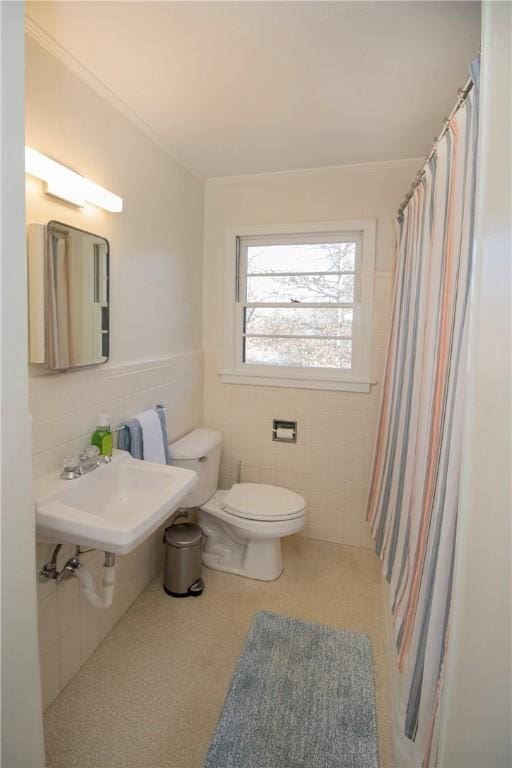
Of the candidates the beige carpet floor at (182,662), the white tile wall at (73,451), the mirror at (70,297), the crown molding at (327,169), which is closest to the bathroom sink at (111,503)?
the white tile wall at (73,451)

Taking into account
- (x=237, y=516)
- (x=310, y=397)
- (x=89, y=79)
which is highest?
(x=89, y=79)

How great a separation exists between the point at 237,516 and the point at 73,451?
3.23 feet

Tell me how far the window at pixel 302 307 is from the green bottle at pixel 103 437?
1165mm

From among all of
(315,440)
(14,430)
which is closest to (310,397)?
(315,440)

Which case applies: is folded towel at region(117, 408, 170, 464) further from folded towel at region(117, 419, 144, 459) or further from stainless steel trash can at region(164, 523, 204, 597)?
stainless steel trash can at region(164, 523, 204, 597)

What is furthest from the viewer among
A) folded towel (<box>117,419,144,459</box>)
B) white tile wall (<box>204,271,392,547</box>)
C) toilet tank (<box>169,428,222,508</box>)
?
white tile wall (<box>204,271,392,547</box>)

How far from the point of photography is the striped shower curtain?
99cm

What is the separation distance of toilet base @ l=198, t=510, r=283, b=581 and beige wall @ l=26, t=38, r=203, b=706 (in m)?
0.30

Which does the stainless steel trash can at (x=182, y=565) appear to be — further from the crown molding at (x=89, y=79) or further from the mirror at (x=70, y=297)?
the crown molding at (x=89, y=79)

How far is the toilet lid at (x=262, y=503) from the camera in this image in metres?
2.19

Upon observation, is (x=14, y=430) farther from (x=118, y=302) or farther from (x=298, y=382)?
(x=298, y=382)

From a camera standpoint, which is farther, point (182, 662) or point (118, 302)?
point (118, 302)

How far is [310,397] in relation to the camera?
264 centimetres

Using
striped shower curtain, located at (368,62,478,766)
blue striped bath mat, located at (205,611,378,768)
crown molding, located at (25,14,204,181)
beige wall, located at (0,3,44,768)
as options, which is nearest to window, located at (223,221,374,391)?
striped shower curtain, located at (368,62,478,766)
